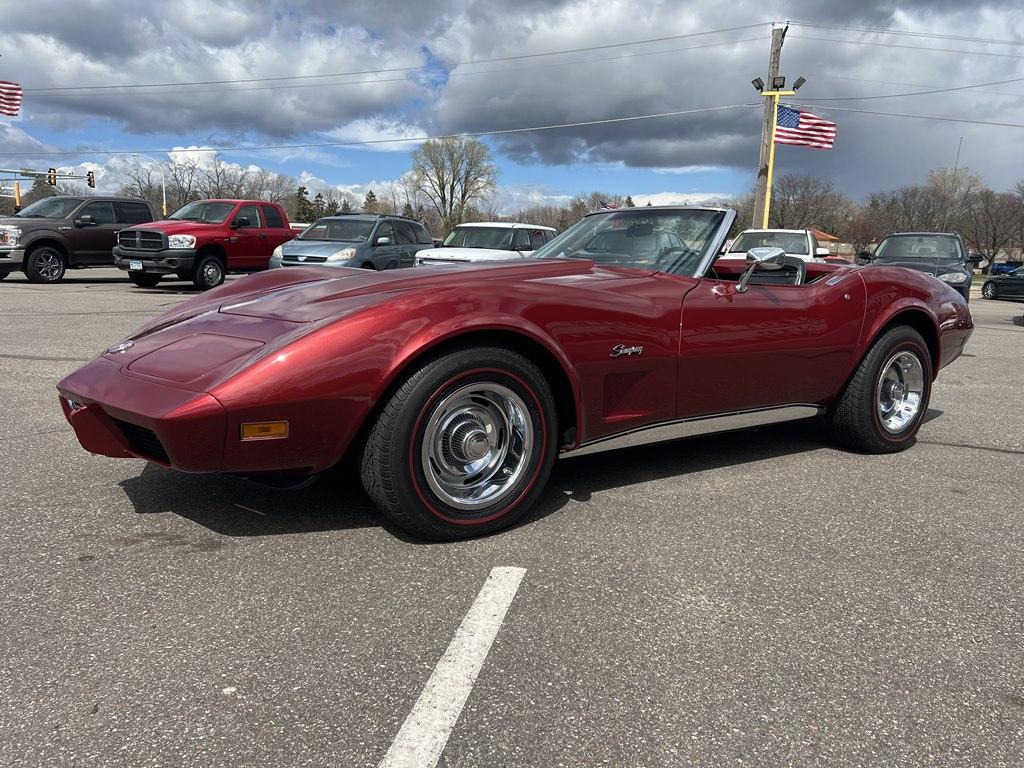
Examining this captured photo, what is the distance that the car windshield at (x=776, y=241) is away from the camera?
525 inches

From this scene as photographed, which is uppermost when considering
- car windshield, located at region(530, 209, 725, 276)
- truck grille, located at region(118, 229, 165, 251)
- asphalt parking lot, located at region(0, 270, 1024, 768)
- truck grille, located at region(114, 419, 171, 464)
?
car windshield, located at region(530, 209, 725, 276)

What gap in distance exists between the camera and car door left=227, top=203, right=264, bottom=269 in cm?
1480

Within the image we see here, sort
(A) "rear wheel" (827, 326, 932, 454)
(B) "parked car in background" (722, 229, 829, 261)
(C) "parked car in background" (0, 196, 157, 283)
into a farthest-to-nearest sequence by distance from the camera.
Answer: (C) "parked car in background" (0, 196, 157, 283) < (B) "parked car in background" (722, 229, 829, 261) < (A) "rear wheel" (827, 326, 932, 454)

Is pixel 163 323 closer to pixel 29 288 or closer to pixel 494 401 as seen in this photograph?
pixel 494 401

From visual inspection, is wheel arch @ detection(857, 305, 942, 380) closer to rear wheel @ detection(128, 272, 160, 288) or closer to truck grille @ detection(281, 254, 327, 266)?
truck grille @ detection(281, 254, 327, 266)

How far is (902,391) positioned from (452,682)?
3.58m

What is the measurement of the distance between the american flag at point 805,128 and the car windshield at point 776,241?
303 inches

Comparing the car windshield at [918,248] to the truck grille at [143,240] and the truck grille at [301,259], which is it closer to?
the truck grille at [301,259]

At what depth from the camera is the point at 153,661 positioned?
6.67 feet

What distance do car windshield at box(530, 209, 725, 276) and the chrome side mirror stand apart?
0.23 meters

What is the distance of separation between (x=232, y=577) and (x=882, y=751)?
6.44 ft

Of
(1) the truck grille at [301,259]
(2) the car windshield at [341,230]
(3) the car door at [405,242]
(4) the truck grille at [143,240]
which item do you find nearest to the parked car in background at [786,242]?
(3) the car door at [405,242]

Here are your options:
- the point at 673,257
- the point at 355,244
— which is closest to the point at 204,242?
the point at 355,244

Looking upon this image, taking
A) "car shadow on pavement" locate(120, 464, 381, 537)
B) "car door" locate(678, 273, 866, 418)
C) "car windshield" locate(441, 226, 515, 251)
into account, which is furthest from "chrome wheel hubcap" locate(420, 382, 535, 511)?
"car windshield" locate(441, 226, 515, 251)
